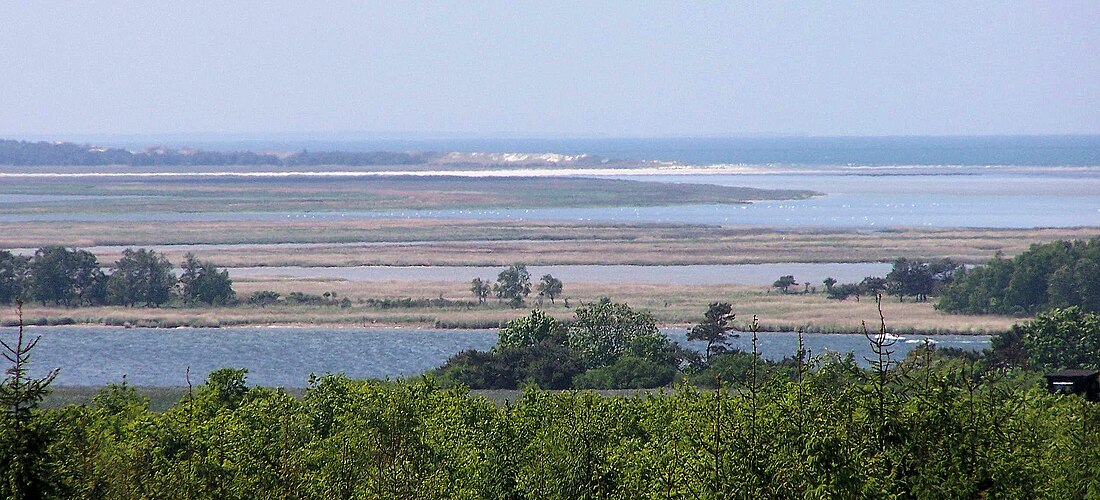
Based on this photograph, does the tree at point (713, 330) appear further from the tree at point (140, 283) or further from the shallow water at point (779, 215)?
the shallow water at point (779, 215)

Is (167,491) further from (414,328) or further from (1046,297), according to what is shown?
(1046,297)

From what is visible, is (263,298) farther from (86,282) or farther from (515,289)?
(515,289)

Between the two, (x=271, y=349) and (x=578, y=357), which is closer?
(x=578, y=357)

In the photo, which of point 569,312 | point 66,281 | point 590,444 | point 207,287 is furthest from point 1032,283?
point 590,444

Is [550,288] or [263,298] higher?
[550,288]

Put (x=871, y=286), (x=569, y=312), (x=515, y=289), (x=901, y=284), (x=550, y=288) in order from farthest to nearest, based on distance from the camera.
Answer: (x=901, y=284)
(x=871, y=286)
(x=550, y=288)
(x=515, y=289)
(x=569, y=312)
